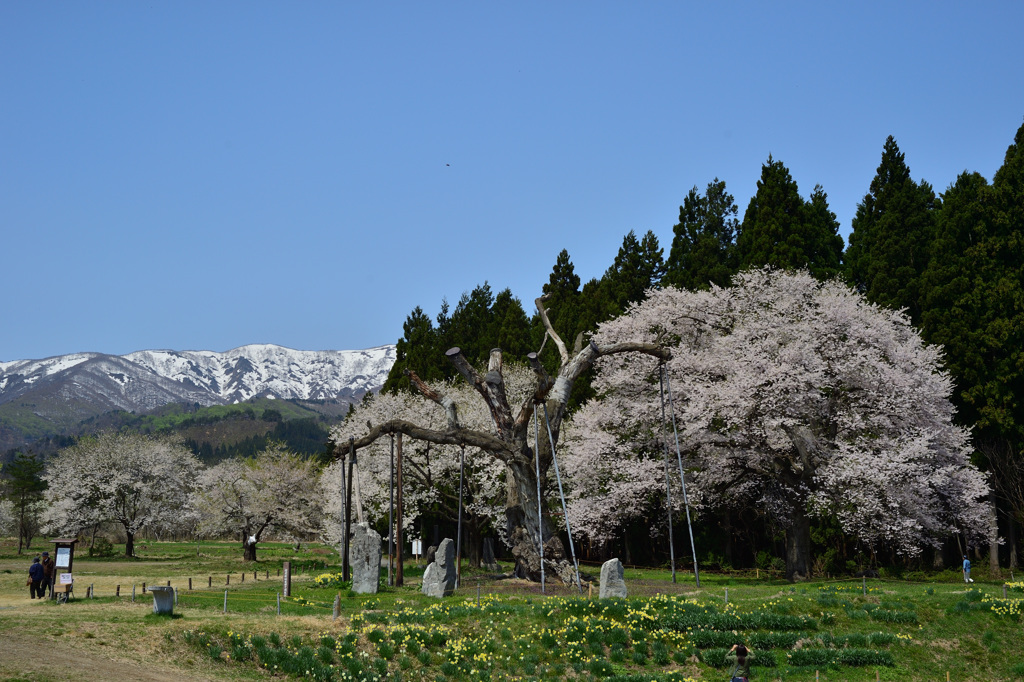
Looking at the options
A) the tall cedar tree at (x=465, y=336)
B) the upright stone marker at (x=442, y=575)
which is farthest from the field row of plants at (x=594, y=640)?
the tall cedar tree at (x=465, y=336)

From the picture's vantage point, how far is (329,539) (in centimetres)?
5469

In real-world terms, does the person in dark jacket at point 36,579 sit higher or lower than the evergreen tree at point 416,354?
lower

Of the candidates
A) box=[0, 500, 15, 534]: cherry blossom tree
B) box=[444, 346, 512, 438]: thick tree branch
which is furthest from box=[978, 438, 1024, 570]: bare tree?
box=[0, 500, 15, 534]: cherry blossom tree

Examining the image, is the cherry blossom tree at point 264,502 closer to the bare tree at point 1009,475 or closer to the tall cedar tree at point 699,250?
the tall cedar tree at point 699,250

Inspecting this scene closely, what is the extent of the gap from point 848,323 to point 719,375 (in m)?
5.37

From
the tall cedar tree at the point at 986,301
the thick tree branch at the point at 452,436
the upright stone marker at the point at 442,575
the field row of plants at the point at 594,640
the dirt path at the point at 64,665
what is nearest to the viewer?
the dirt path at the point at 64,665

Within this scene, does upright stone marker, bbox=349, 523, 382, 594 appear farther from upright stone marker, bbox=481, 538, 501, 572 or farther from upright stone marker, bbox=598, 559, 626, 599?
upright stone marker, bbox=481, 538, 501, 572

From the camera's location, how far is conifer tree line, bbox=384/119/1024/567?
1406 inches

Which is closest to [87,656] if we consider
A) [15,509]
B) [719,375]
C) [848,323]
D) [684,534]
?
[719,375]

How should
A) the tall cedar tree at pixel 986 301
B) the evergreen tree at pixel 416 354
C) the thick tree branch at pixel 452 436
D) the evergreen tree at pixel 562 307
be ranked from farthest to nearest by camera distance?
the evergreen tree at pixel 416 354
the evergreen tree at pixel 562 307
the tall cedar tree at pixel 986 301
the thick tree branch at pixel 452 436

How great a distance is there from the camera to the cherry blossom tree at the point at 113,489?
63719mm

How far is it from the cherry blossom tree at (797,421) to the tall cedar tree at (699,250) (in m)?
9.15

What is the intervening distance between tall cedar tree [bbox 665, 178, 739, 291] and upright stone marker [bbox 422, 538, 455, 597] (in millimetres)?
22800

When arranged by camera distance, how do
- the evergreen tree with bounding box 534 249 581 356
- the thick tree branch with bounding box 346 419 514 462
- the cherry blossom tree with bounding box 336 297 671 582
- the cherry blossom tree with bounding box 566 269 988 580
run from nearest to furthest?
the cherry blossom tree with bounding box 566 269 988 580 < the cherry blossom tree with bounding box 336 297 671 582 < the thick tree branch with bounding box 346 419 514 462 < the evergreen tree with bounding box 534 249 581 356
